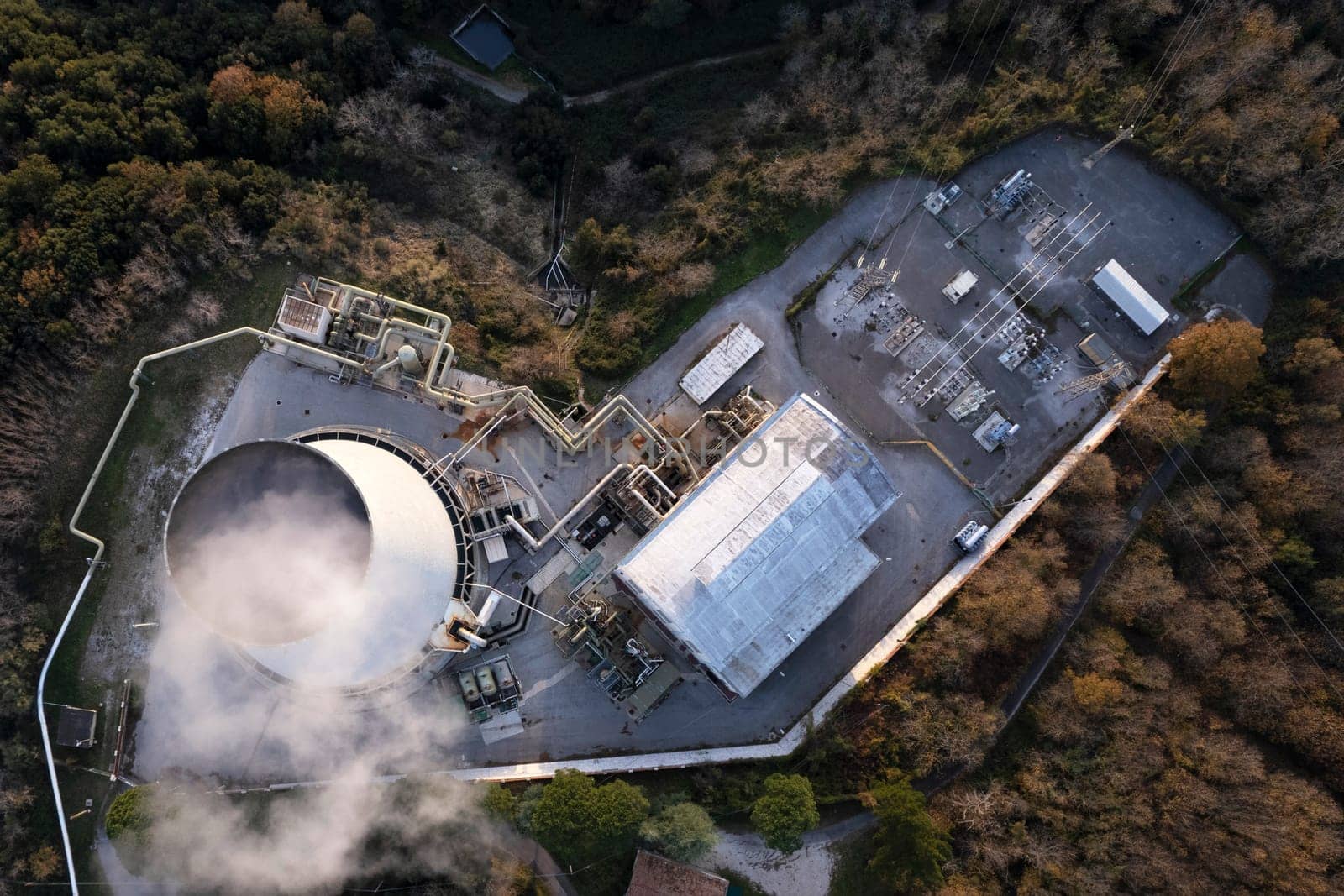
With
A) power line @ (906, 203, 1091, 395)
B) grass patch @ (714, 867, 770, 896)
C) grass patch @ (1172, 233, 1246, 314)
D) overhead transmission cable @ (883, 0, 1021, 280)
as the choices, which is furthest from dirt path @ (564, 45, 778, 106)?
grass patch @ (714, 867, 770, 896)

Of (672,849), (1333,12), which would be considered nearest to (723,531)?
(672,849)

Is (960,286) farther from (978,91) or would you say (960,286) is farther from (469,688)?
(469,688)

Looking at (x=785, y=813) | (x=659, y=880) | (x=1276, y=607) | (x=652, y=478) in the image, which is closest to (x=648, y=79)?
(x=652, y=478)

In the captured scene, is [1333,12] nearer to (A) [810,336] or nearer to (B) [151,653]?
(A) [810,336]

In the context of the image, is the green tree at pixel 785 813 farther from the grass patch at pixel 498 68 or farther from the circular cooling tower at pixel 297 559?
the grass patch at pixel 498 68

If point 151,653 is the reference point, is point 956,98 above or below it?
below
